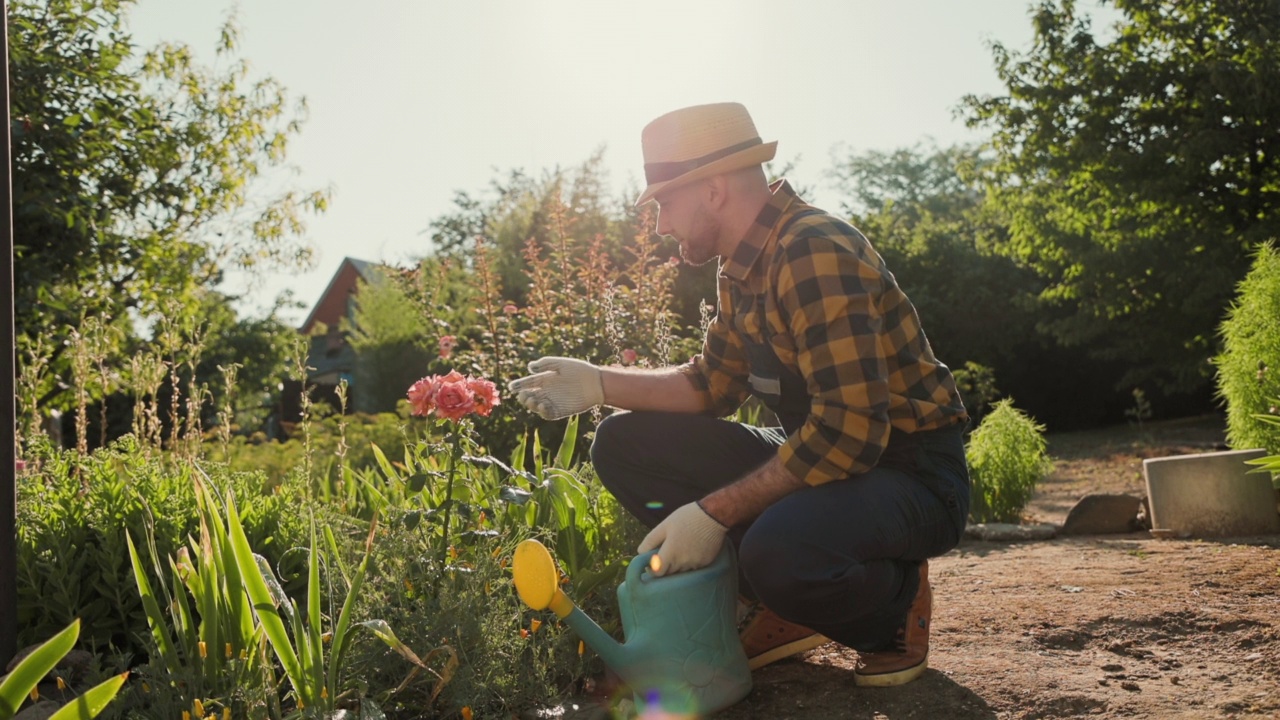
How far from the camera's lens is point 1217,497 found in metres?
4.32

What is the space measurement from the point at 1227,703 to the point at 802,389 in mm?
1073

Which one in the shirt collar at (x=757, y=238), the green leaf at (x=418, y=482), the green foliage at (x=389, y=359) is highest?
the green foliage at (x=389, y=359)

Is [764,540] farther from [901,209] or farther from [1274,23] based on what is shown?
[901,209]

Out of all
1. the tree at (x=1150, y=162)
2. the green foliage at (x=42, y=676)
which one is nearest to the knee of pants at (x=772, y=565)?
the green foliage at (x=42, y=676)

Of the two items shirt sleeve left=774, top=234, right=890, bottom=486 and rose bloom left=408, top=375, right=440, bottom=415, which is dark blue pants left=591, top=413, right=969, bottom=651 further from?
rose bloom left=408, top=375, right=440, bottom=415

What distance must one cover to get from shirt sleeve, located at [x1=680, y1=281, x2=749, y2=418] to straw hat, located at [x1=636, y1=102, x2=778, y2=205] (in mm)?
375

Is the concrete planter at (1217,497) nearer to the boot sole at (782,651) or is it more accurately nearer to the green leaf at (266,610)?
the boot sole at (782,651)

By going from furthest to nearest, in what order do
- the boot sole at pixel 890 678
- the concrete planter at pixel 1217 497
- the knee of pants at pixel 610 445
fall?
the concrete planter at pixel 1217 497, the knee of pants at pixel 610 445, the boot sole at pixel 890 678

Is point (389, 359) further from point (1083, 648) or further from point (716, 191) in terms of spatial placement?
point (1083, 648)

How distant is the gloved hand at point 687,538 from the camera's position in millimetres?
Result: 2143

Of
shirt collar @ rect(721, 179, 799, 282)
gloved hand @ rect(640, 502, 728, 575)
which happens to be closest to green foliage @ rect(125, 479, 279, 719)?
gloved hand @ rect(640, 502, 728, 575)

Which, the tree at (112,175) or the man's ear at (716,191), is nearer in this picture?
the man's ear at (716,191)

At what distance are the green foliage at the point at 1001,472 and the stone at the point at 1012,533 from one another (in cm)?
28

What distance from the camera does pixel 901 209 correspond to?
43000 mm
